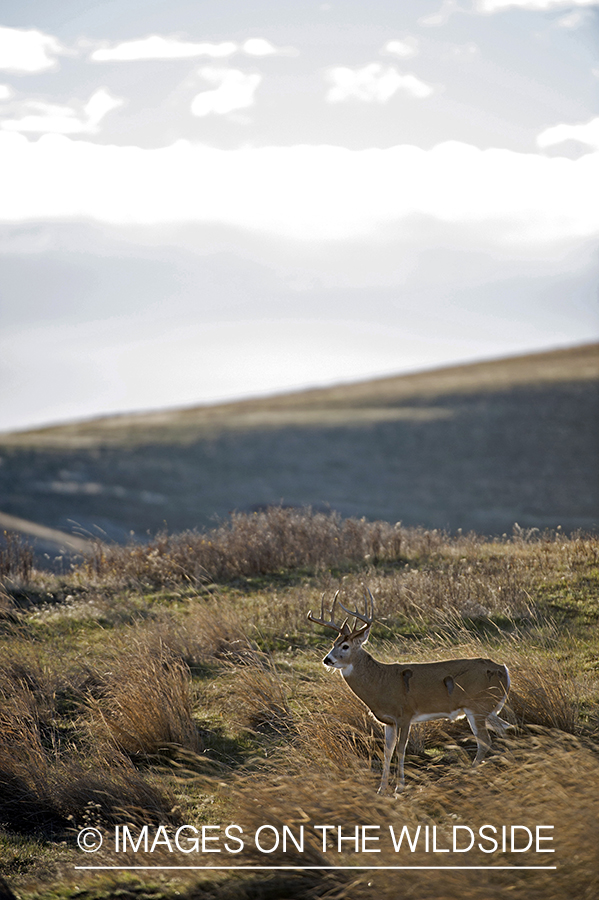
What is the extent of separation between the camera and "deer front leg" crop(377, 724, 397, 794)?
4.34m

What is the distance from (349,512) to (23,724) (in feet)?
102

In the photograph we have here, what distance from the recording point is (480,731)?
4.48 metres

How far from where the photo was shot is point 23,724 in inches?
236

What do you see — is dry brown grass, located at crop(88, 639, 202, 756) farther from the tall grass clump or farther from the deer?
the deer

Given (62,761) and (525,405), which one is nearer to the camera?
(62,761)

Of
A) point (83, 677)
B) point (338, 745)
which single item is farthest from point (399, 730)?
point (83, 677)

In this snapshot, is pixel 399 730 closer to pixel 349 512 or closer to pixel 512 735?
pixel 512 735

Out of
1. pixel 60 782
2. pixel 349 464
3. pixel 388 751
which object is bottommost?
pixel 349 464

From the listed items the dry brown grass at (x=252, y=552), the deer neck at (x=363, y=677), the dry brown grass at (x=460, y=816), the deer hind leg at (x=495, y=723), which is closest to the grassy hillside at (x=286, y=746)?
the dry brown grass at (x=460, y=816)

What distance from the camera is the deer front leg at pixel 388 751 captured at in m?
4.34

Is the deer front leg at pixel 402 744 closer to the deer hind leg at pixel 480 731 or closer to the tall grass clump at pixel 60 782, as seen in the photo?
the deer hind leg at pixel 480 731

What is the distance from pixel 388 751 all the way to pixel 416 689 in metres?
0.44

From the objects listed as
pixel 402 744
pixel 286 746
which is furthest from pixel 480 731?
pixel 286 746
